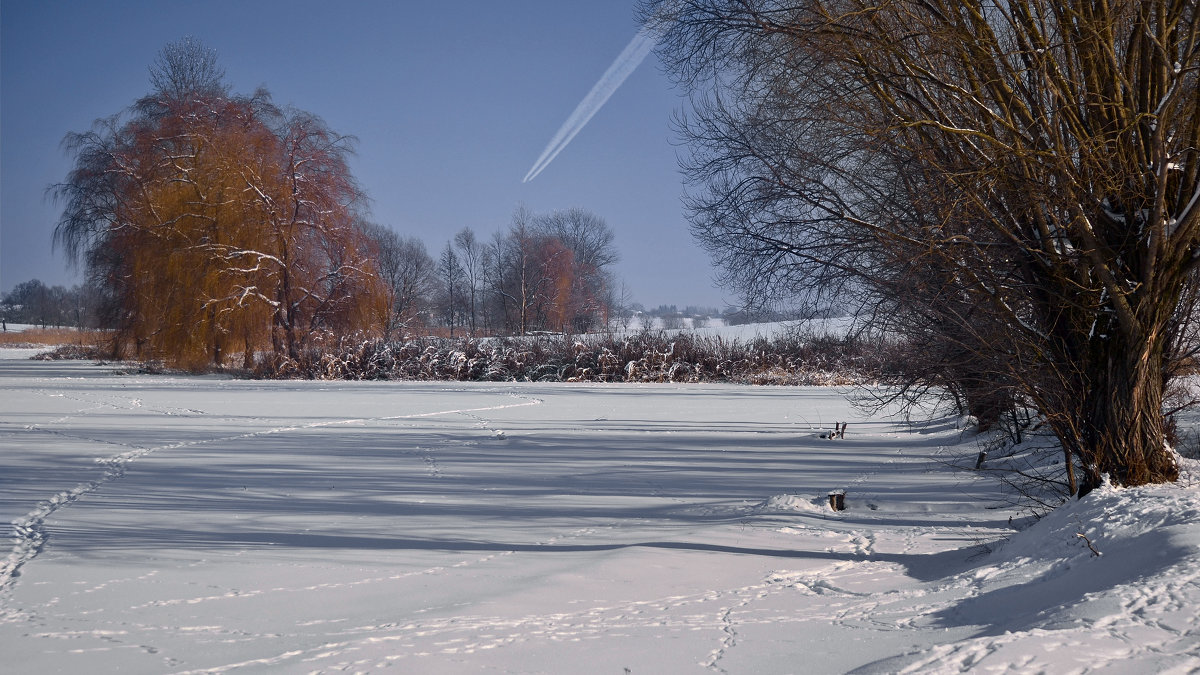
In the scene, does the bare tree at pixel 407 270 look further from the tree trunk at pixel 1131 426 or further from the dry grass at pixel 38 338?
the tree trunk at pixel 1131 426

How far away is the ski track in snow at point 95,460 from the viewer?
5.38m

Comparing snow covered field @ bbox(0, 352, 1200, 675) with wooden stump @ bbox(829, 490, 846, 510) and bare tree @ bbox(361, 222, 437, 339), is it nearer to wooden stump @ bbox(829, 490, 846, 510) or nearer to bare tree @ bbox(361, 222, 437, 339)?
wooden stump @ bbox(829, 490, 846, 510)

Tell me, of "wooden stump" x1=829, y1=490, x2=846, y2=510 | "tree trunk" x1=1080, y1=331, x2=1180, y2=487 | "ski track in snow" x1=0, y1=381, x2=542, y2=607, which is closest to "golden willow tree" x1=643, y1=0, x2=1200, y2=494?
"tree trunk" x1=1080, y1=331, x2=1180, y2=487

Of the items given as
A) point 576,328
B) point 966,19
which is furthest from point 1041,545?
point 576,328

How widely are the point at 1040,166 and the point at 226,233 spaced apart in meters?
25.3

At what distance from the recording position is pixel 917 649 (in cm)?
358

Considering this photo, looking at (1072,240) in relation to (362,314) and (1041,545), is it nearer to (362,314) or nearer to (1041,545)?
(1041,545)

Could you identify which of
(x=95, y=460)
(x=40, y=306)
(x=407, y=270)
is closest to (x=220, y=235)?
(x=95, y=460)

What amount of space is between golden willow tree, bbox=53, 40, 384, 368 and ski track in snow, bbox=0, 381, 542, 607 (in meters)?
7.16

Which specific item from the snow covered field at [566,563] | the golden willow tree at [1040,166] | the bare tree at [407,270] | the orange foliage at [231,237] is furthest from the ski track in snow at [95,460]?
the bare tree at [407,270]

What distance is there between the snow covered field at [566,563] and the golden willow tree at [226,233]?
606 inches

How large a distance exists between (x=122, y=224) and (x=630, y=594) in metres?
27.6

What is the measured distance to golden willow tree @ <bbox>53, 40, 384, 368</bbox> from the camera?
2555cm

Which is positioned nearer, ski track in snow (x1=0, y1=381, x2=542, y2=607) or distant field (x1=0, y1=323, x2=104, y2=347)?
ski track in snow (x1=0, y1=381, x2=542, y2=607)
